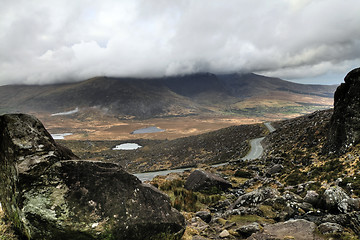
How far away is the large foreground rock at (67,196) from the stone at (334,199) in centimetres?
813

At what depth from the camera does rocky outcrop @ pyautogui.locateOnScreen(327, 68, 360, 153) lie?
1990 cm

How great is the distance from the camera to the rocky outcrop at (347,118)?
19903 millimetres

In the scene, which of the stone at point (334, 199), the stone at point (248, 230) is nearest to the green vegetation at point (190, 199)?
the stone at point (248, 230)

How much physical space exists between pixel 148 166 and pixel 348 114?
59.0m

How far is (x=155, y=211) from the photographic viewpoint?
7.15 m

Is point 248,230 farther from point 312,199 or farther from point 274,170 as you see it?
point 274,170

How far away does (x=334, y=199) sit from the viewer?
399 inches

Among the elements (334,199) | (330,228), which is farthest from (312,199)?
(330,228)

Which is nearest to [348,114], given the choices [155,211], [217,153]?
[155,211]

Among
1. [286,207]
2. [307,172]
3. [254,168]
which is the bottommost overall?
[254,168]

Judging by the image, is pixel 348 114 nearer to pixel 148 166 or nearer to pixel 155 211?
pixel 155 211

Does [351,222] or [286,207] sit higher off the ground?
[351,222]

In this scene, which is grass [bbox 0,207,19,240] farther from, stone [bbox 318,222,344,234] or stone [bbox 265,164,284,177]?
stone [bbox 265,164,284,177]

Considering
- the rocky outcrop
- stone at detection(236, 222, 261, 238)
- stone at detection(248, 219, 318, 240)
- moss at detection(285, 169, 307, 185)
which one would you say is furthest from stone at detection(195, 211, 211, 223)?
the rocky outcrop
